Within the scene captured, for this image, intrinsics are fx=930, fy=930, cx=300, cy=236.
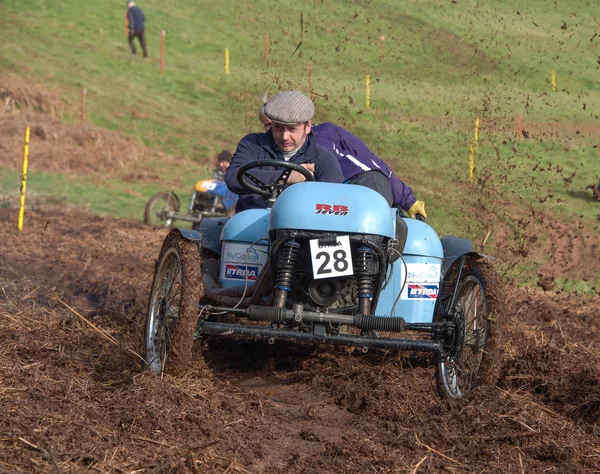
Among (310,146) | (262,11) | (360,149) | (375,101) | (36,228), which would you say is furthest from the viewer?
(375,101)

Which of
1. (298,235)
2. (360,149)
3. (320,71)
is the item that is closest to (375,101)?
(320,71)

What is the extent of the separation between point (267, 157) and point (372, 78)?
26684 millimetres

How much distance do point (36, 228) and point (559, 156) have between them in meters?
17.6

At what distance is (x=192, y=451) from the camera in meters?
4.14

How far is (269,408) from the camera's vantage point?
5.36 metres

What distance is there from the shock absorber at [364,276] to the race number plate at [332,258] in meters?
0.13

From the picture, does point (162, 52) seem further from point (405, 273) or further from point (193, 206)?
point (405, 273)

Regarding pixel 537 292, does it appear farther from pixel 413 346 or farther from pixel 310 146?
pixel 413 346

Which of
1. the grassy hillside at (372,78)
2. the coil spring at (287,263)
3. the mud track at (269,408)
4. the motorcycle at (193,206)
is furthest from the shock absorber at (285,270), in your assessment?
the grassy hillside at (372,78)

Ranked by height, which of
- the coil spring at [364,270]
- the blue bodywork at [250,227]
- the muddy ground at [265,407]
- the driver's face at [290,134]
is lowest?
the muddy ground at [265,407]

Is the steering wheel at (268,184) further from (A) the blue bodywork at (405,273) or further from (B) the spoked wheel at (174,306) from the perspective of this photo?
(A) the blue bodywork at (405,273)

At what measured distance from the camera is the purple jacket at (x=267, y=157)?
6594mm

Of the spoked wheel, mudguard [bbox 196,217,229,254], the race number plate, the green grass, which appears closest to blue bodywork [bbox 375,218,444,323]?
the race number plate

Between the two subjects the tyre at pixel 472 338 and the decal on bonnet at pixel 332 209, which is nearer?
the decal on bonnet at pixel 332 209
